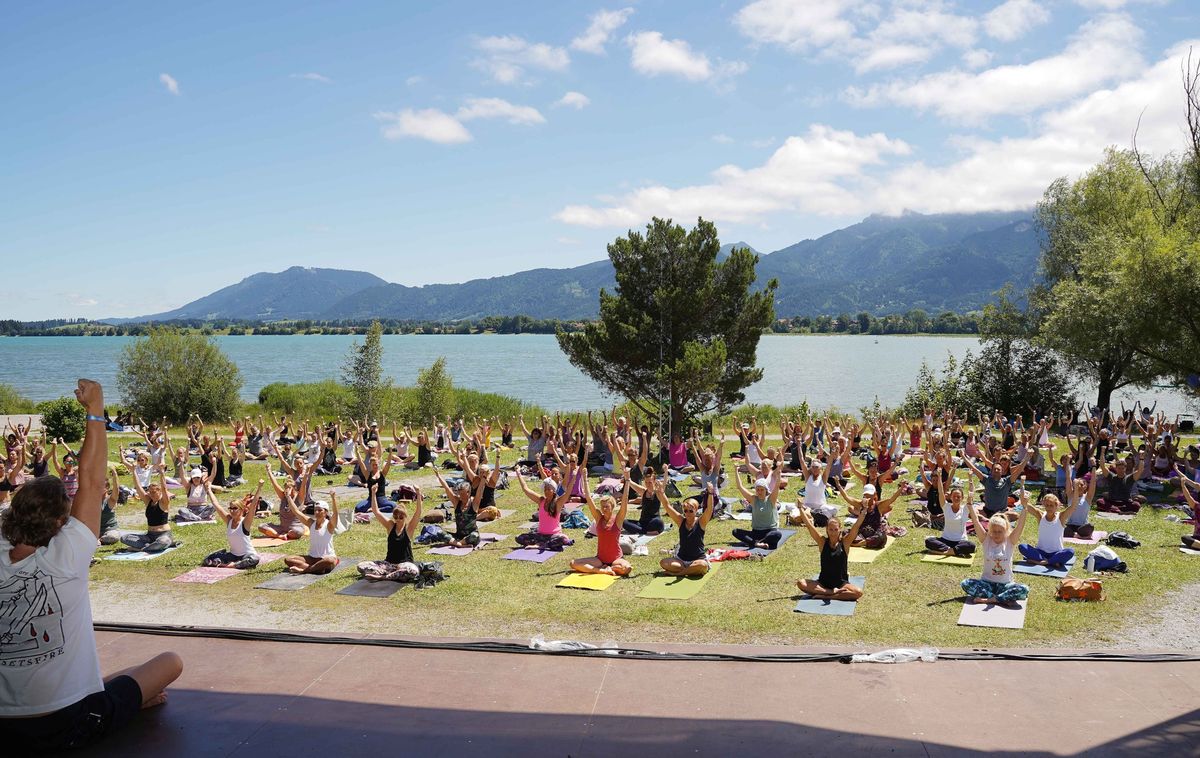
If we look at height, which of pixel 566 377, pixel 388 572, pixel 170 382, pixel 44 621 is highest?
pixel 44 621

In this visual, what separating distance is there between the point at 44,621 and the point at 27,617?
0.07 metres

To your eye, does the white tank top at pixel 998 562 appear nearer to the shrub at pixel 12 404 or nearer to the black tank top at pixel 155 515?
the black tank top at pixel 155 515

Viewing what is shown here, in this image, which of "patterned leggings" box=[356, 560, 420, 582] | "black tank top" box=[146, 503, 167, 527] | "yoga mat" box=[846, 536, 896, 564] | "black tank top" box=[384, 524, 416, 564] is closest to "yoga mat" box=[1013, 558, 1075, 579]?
"yoga mat" box=[846, 536, 896, 564]

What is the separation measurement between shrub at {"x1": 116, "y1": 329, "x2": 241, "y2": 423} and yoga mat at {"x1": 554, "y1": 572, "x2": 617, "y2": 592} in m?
29.0

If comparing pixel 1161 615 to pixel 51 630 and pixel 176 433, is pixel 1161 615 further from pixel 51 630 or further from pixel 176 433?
pixel 176 433

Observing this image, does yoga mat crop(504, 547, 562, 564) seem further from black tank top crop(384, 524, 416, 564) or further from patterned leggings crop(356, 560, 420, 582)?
patterned leggings crop(356, 560, 420, 582)

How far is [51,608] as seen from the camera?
3.76 meters

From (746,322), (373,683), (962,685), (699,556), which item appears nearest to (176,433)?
(746,322)

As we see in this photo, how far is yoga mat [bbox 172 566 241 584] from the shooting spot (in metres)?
9.73

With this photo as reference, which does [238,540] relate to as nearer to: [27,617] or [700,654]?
[700,654]

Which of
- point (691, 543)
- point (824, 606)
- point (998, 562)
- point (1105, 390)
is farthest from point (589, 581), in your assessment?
point (1105, 390)

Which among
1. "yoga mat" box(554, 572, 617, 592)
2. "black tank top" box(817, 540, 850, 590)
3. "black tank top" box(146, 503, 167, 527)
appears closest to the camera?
"black tank top" box(817, 540, 850, 590)

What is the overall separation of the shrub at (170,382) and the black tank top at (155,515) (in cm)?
2456

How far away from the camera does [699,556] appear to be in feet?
32.0
